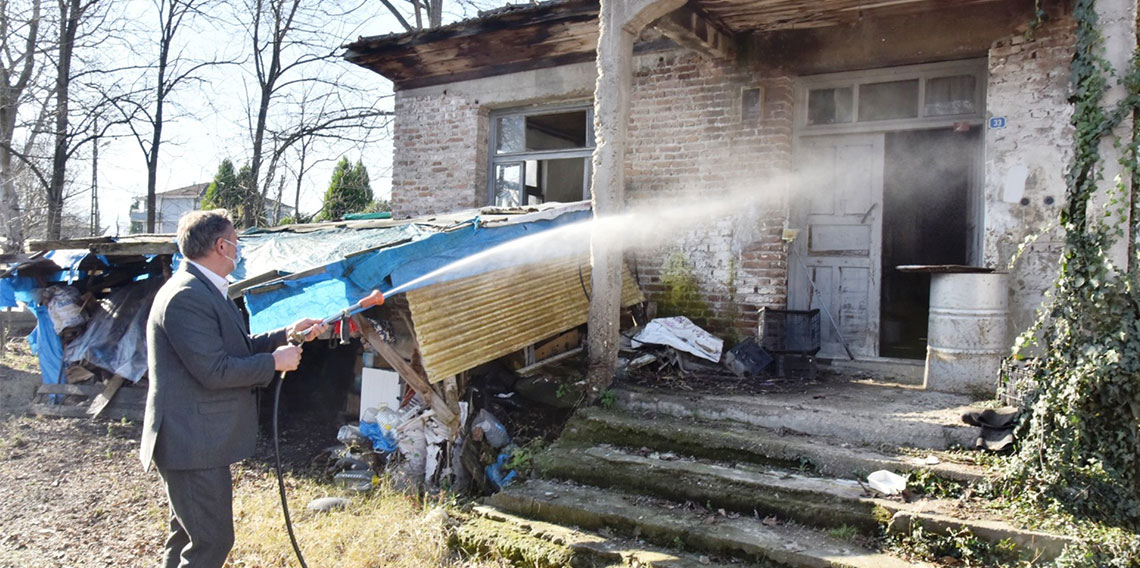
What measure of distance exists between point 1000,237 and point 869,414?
8.45ft

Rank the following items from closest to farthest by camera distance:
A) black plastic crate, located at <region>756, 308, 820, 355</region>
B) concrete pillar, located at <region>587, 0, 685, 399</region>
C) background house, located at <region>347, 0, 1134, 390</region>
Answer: concrete pillar, located at <region>587, 0, 685, 399</region>
background house, located at <region>347, 0, 1134, 390</region>
black plastic crate, located at <region>756, 308, 820, 355</region>

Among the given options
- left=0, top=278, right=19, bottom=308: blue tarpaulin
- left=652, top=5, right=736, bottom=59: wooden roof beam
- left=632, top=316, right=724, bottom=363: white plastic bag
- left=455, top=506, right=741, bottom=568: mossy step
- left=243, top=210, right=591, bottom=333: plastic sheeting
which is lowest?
left=455, top=506, right=741, bottom=568: mossy step

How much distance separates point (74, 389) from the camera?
30.2 ft

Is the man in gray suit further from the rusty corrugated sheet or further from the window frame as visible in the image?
the window frame

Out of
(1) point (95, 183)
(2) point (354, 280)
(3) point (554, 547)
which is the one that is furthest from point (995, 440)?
(1) point (95, 183)

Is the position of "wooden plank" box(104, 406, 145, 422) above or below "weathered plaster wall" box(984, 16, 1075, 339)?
below

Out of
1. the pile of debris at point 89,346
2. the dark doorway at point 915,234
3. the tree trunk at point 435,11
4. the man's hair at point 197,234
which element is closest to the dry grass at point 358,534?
the man's hair at point 197,234

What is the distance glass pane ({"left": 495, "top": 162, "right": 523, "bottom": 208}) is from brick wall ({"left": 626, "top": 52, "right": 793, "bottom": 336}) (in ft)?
6.46

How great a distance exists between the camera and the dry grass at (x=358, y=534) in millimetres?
4508

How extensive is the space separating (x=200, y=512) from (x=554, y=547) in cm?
198

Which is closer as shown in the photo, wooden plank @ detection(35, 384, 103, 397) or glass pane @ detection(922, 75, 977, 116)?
glass pane @ detection(922, 75, 977, 116)

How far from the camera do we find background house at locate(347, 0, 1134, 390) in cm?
643

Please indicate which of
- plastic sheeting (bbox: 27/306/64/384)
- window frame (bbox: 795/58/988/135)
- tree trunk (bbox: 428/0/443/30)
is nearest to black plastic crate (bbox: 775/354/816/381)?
window frame (bbox: 795/58/988/135)

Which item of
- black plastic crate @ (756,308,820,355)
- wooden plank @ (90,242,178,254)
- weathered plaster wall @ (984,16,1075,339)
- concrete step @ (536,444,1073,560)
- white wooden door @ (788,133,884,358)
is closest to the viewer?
concrete step @ (536,444,1073,560)
